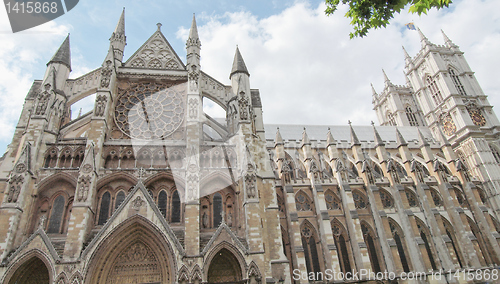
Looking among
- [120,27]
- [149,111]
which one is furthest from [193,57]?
[120,27]

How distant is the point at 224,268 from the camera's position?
14.6m

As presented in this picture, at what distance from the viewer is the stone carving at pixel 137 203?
1418cm

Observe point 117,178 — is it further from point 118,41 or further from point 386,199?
point 386,199

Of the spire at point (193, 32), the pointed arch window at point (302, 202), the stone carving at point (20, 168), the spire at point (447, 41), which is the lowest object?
the stone carving at point (20, 168)

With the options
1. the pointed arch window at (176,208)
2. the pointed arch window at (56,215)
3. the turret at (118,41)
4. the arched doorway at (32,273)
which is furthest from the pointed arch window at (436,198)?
the arched doorway at (32,273)

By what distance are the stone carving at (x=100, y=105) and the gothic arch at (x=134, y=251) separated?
254 inches

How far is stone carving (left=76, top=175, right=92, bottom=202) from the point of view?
14.1 m

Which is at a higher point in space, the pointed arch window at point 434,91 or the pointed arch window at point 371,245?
the pointed arch window at point 434,91

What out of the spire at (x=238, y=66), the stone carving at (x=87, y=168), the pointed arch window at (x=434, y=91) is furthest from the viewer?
the pointed arch window at (x=434, y=91)

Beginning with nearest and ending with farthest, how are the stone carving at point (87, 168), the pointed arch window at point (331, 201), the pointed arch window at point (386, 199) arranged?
1. the stone carving at point (87, 168)
2. the pointed arch window at point (331, 201)
3. the pointed arch window at point (386, 199)

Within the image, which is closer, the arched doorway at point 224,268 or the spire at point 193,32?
the arched doorway at point 224,268

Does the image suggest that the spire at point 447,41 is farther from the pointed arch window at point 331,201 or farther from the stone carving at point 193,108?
the stone carving at point 193,108

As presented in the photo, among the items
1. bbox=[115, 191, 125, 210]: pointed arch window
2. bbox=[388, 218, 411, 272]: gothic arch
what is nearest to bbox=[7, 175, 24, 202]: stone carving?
bbox=[115, 191, 125, 210]: pointed arch window

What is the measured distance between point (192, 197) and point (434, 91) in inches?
1538
